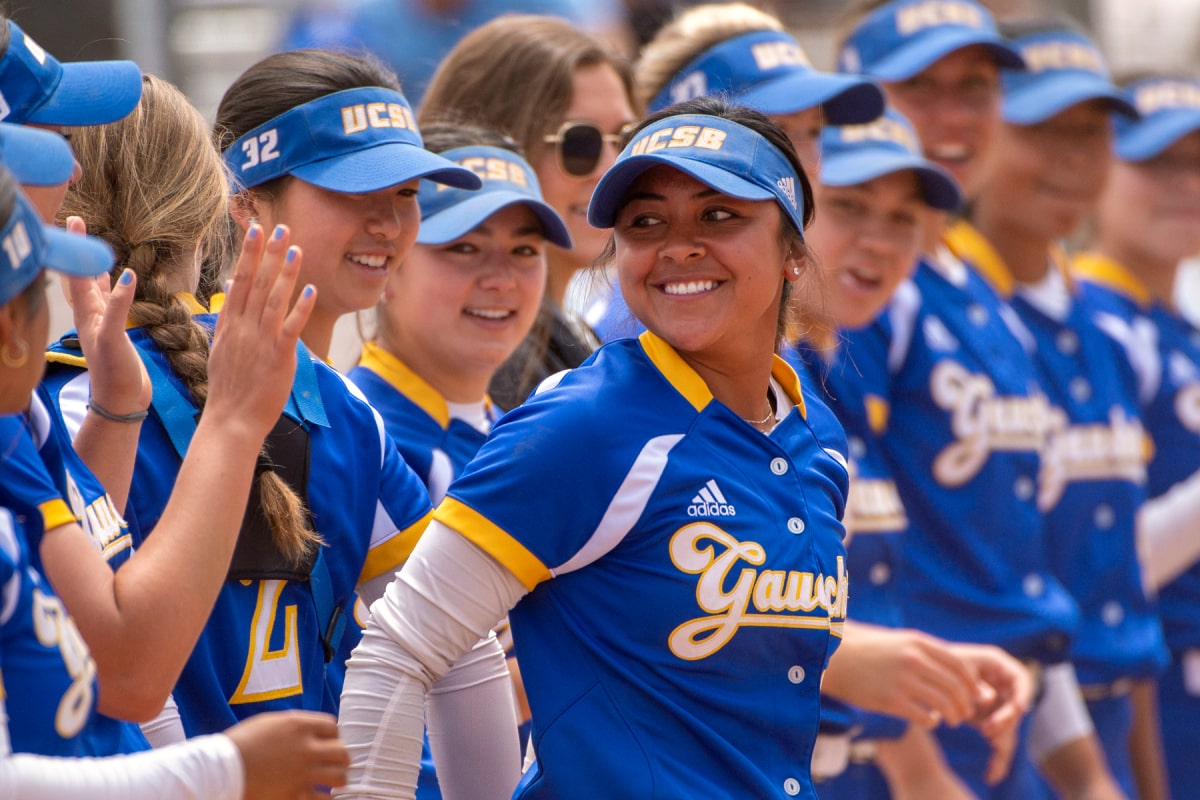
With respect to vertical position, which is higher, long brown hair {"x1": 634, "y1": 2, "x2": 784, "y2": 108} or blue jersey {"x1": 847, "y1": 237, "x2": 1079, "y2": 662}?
long brown hair {"x1": 634, "y1": 2, "x2": 784, "y2": 108}

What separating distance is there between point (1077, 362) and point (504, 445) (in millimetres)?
3304

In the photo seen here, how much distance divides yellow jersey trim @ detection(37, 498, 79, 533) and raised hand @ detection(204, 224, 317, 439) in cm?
25

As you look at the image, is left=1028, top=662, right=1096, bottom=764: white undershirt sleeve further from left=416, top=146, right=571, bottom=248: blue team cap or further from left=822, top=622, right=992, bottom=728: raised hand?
left=416, top=146, right=571, bottom=248: blue team cap

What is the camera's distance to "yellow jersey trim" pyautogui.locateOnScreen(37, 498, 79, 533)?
6.22 ft

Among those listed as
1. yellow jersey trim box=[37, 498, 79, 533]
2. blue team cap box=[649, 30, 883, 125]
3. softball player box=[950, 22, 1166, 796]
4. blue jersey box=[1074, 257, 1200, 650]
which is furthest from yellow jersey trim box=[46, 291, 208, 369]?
blue jersey box=[1074, 257, 1200, 650]

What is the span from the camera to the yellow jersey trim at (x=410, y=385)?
322 centimetres

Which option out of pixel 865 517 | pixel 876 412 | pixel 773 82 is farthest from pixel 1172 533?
pixel 773 82

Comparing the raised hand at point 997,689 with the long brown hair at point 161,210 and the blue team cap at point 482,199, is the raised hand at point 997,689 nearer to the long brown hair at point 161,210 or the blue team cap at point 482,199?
the blue team cap at point 482,199

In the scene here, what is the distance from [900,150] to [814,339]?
0.81 metres

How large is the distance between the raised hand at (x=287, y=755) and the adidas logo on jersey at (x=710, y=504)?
64 centimetres

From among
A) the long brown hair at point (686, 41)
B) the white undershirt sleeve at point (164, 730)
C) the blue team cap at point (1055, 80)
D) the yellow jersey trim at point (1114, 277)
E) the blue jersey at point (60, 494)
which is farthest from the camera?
the yellow jersey trim at point (1114, 277)

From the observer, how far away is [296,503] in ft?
7.92

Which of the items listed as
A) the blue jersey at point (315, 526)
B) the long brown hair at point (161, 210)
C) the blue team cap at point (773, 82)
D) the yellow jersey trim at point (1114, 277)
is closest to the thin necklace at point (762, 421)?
the blue jersey at point (315, 526)

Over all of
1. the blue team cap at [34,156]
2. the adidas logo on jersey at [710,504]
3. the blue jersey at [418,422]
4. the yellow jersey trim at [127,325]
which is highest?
the blue team cap at [34,156]
